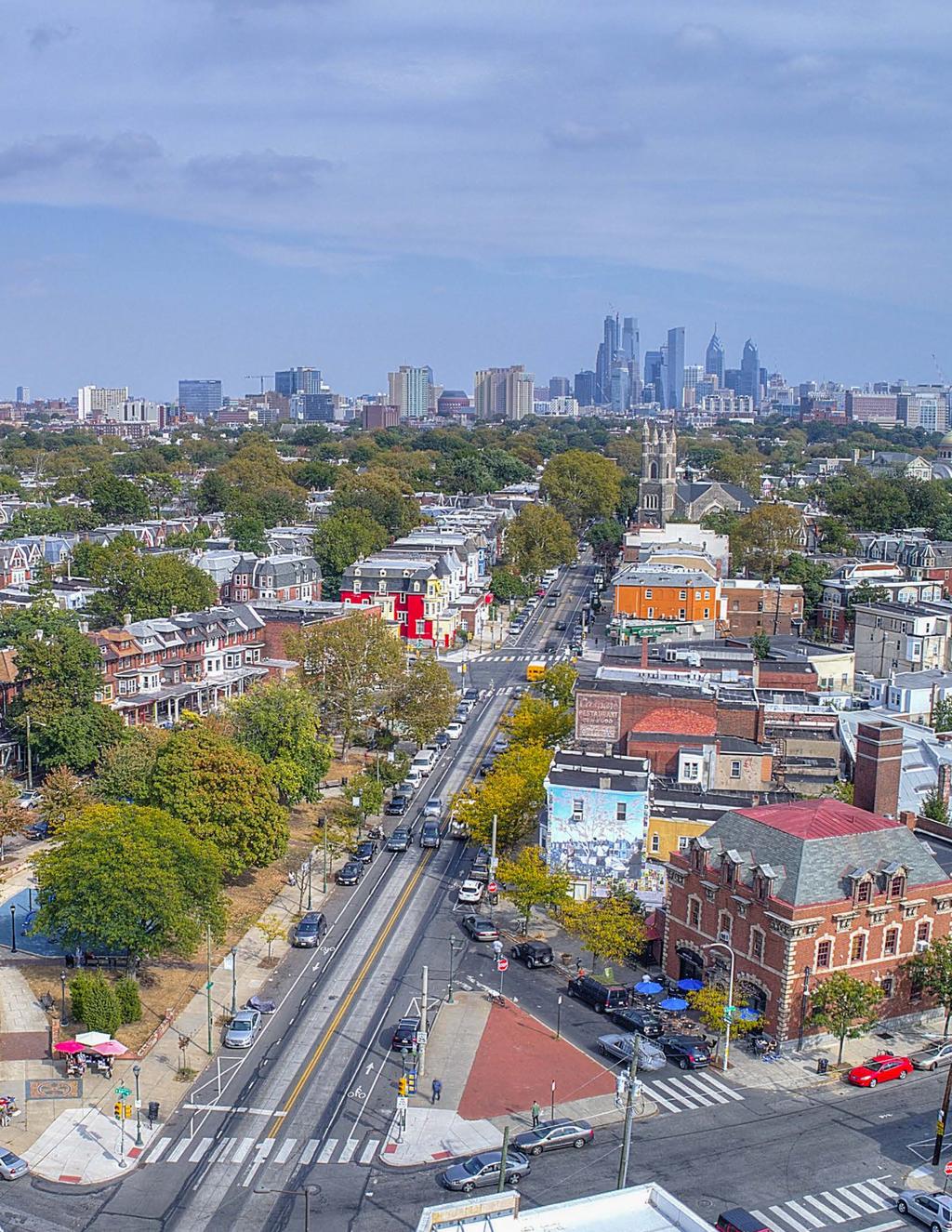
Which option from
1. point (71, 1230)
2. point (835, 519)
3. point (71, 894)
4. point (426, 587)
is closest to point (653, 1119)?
point (71, 1230)

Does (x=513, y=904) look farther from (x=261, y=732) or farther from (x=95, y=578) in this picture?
(x=95, y=578)

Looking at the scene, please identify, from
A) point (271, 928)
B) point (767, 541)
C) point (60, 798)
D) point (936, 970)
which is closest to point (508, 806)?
point (271, 928)

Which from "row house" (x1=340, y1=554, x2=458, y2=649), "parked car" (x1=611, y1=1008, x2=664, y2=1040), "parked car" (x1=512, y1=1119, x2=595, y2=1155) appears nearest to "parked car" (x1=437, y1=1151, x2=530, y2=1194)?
"parked car" (x1=512, y1=1119, x2=595, y2=1155)

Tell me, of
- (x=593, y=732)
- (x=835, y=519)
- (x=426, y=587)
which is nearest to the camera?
(x=593, y=732)

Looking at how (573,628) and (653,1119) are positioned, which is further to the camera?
(573,628)

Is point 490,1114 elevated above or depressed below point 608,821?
below

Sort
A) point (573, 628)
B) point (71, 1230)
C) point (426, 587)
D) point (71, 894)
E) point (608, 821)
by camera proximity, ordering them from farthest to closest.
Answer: point (573, 628)
point (426, 587)
point (608, 821)
point (71, 894)
point (71, 1230)
